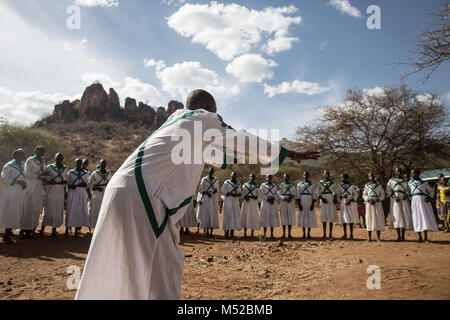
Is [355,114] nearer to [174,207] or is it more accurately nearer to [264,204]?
[264,204]

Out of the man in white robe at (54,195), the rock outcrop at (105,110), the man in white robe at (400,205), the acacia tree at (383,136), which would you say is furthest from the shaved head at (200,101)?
the rock outcrop at (105,110)

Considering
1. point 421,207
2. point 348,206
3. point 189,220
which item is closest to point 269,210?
point 348,206

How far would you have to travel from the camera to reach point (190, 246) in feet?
28.9

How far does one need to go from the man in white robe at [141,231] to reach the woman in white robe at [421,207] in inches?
383

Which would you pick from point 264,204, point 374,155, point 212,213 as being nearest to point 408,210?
point 264,204

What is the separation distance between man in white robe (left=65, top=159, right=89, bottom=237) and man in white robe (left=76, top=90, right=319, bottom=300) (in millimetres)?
8125

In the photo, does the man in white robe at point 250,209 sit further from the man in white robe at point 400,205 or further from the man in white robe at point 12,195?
the man in white robe at point 12,195

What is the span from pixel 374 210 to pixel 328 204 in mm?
1688

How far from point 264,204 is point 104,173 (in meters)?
6.20

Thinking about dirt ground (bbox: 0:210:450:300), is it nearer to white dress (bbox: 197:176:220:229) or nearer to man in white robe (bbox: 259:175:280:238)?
white dress (bbox: 197:176:220:229)

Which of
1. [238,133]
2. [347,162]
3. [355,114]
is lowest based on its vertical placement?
[238,133]

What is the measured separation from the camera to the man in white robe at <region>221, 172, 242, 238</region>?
11.5 meters

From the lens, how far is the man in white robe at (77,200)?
9352 millimetres

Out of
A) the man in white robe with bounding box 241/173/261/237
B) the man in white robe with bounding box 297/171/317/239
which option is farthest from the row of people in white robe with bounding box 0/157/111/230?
the man in white robe with bounding box 297/171/317/239
